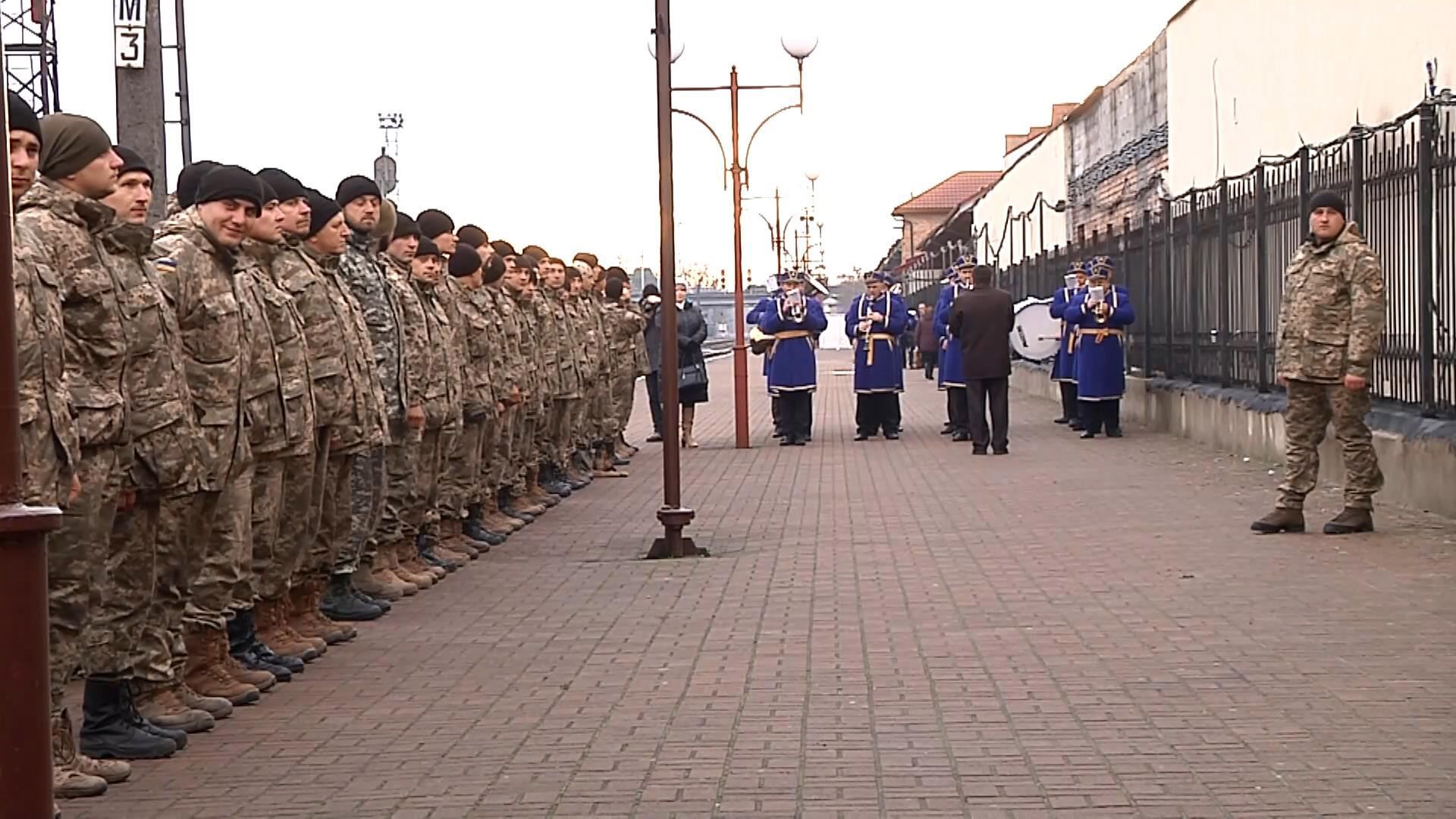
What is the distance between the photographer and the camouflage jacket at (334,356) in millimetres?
8977

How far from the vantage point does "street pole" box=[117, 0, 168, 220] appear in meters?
15.2

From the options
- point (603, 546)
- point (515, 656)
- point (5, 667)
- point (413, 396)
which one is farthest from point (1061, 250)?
point (5, 667)

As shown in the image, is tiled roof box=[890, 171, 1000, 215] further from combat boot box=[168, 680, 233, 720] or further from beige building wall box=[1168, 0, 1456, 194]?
combat boot box=[168, 680, 233, 720]

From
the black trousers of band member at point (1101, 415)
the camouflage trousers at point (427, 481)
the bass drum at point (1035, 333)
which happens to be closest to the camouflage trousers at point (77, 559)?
the camouflage trousers at point (427, 481)

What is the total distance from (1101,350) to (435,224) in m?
10.5

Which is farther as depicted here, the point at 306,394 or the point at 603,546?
the point at 603,546

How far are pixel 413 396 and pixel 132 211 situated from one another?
4.24 metres

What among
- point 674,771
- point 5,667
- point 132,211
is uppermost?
point 132,211

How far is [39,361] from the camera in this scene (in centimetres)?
583

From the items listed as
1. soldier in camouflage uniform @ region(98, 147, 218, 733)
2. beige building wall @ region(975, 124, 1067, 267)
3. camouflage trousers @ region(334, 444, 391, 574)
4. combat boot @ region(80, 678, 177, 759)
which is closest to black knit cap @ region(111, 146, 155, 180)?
soldier in camouflage uniform @ region(98, 147, 218, 733)

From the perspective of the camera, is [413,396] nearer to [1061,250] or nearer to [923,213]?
[1061,250]

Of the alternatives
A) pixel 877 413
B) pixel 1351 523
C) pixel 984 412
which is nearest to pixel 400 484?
pixel 1351 523

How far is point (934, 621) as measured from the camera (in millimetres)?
9484

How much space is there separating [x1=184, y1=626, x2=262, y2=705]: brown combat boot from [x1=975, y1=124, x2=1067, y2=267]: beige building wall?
34220 mm
